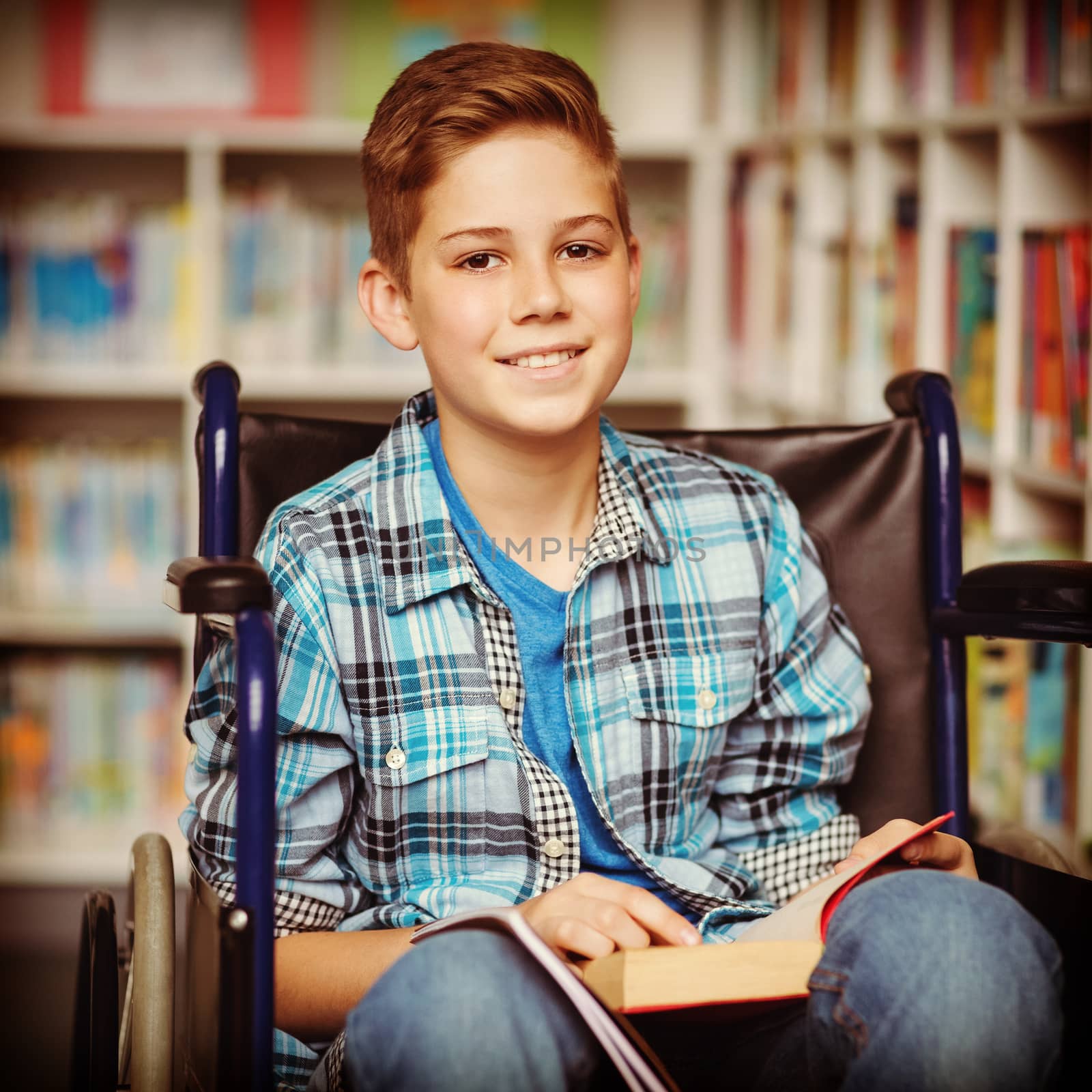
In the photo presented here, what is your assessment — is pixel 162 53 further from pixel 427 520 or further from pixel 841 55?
pixel 427 520

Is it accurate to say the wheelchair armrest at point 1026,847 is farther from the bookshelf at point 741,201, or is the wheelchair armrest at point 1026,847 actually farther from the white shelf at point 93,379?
the white shelf at point 93,379

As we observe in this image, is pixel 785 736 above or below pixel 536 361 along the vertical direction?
below

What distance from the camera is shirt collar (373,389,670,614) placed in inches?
43.9

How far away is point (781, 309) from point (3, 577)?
4.97ft

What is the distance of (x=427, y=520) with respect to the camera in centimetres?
115

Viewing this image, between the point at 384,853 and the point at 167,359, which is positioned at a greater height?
the point at 167,359

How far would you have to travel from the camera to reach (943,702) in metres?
1.28

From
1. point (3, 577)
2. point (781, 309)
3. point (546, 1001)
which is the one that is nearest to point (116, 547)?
point (3, 577)

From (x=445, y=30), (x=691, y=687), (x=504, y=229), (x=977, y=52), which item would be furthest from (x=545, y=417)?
(x=445, y=30)

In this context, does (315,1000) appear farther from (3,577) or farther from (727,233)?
(727,233)

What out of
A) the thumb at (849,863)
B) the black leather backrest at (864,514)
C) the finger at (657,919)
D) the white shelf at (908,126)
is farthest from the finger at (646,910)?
the white shelf at (908,126)

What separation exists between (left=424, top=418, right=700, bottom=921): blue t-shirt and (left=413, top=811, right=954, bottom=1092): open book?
27 cm

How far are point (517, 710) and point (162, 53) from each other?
208 centimetres

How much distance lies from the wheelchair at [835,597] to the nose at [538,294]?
291 mm
